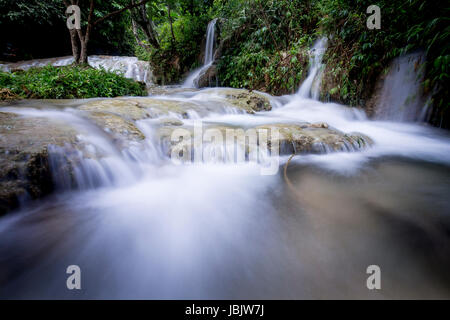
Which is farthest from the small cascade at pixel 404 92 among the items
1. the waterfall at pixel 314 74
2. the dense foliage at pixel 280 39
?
the waterfall at pixel 314 74

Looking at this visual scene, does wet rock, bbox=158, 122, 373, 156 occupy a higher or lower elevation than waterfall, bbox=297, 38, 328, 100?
lower

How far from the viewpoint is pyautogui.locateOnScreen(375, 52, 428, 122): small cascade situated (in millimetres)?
3641

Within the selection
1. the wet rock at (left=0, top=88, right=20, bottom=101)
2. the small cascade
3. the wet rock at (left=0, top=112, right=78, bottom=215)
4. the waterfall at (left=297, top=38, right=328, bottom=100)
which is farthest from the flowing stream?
the waterfall at (left=297, top=38, right=328, bottom=100)

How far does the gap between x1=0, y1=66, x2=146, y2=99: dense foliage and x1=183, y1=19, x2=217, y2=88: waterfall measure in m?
3.99

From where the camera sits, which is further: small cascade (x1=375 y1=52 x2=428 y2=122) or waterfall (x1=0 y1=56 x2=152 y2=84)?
waterfall (x1=0 y1=56 x2=152 y2=84)

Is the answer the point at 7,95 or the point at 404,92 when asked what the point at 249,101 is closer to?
the point at 404,92

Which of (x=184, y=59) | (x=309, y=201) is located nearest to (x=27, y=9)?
(x=184, y=59)

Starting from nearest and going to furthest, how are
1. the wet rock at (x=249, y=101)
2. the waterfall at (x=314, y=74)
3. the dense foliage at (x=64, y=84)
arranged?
the dense foliage at (x=64, y=84)
the wet rock at (x=249, y=101)
the waterfall at (x=314, y=74)

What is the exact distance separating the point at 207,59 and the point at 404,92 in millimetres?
7875

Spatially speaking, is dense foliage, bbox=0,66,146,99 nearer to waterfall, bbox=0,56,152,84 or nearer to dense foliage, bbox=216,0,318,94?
dense foliage, bbox=216,0,318,94

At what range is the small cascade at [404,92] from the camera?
364 cm

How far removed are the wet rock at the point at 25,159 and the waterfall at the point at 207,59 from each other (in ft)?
25.0

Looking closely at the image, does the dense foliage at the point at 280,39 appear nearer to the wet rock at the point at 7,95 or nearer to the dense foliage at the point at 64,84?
the dense foliage at the point at 64,84

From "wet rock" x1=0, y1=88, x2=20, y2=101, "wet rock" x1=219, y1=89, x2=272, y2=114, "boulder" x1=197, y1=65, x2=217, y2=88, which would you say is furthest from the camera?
"boulder" x1=197, y1=65, x2=217, y2=88
